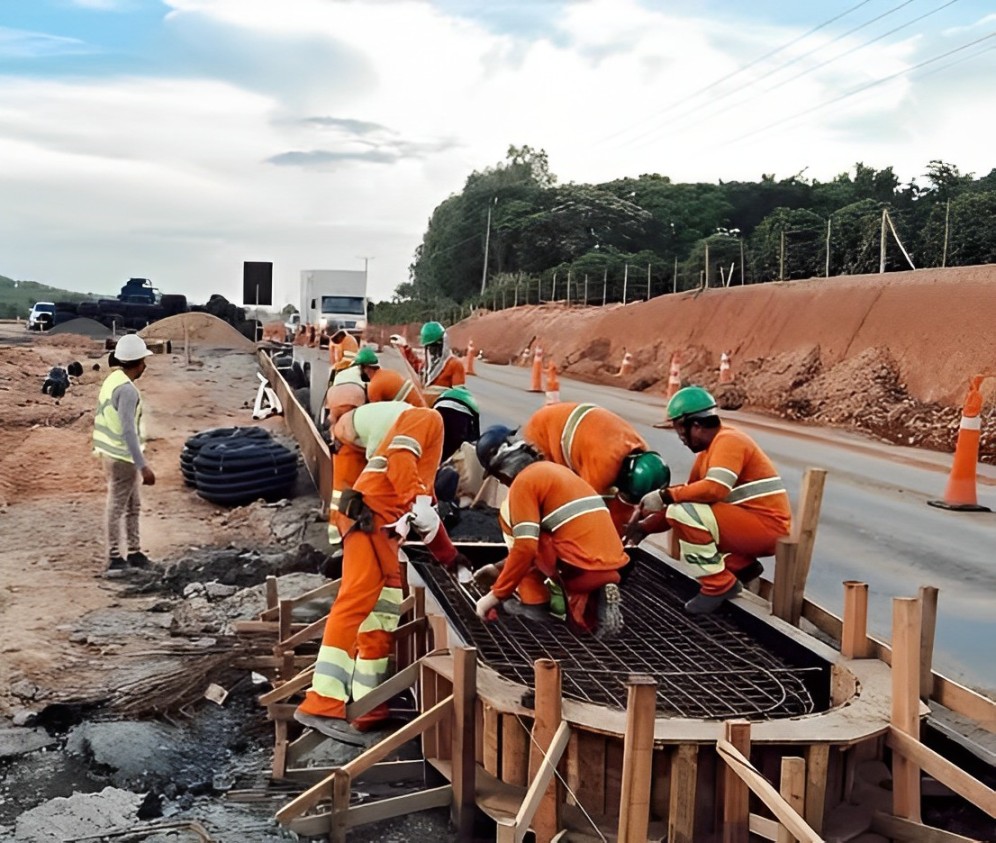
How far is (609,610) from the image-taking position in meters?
5.61

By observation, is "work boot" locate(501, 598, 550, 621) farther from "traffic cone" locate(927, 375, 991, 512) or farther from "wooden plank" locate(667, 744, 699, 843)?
"traffic cone" locate(927, 375, 991, 512)

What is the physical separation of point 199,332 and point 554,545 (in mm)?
34657

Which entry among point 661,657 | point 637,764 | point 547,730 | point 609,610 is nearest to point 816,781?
point 637,764

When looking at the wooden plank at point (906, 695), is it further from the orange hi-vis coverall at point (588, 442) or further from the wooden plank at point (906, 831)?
the orange hi-vis coverall at point (588, 442)

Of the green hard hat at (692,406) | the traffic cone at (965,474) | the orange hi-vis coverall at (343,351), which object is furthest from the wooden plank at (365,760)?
the orange hi-vis coverall at (343,351)

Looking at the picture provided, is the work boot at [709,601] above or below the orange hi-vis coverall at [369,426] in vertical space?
below

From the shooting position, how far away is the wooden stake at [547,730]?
400 centimetres

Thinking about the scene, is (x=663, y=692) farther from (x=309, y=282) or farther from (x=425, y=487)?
(x=309, y=282)

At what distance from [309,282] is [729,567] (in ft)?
99.5

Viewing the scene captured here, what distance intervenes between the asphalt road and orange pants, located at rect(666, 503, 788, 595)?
97 centimetres

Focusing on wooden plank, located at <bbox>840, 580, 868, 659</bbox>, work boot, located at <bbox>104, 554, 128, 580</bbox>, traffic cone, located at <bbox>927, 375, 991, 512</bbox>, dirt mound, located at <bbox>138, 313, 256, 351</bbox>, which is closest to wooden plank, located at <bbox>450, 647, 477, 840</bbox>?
wooden plank, located at <bbox>840, 580, 868, 659</bbox>

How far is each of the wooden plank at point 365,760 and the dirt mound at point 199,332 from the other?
33.8m

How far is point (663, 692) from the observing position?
5.03 meters

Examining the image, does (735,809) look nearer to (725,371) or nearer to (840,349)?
(840,349)
